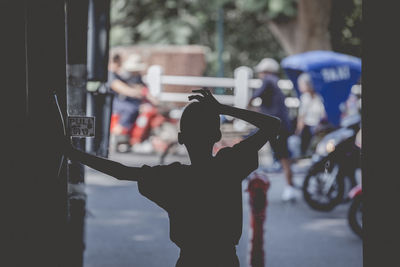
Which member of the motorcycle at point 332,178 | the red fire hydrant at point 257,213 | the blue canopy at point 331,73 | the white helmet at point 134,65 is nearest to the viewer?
the red fire hydrant at point 257,213

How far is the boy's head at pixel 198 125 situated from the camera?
8.75 feet

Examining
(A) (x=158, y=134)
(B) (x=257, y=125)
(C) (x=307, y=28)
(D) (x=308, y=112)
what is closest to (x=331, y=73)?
(D) (x=308, y=112)

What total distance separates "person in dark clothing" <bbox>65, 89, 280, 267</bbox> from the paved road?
370 centimetres

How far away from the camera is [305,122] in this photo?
12.1 m

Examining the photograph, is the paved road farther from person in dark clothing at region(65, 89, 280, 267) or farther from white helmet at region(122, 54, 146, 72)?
white helmet at region(122, 54, 146, 72)

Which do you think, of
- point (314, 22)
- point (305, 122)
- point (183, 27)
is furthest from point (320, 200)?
point (183, 27)

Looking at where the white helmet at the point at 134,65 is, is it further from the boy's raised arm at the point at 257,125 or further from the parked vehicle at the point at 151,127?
the boy's raised arm at the point at 257,125

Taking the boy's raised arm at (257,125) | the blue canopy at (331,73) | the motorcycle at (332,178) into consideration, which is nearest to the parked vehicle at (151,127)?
the blue canopy at (331,73)

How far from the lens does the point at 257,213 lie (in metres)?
5.54

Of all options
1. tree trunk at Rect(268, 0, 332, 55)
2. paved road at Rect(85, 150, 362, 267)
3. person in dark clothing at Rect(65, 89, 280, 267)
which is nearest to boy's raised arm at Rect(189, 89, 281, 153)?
person in dark clothing at Rect(65, 89, 280, 267)

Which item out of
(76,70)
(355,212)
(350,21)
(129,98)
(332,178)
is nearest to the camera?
(76,70)

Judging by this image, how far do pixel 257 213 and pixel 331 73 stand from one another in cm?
676

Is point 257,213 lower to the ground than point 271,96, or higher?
lower

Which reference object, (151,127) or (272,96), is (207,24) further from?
(272,96)
